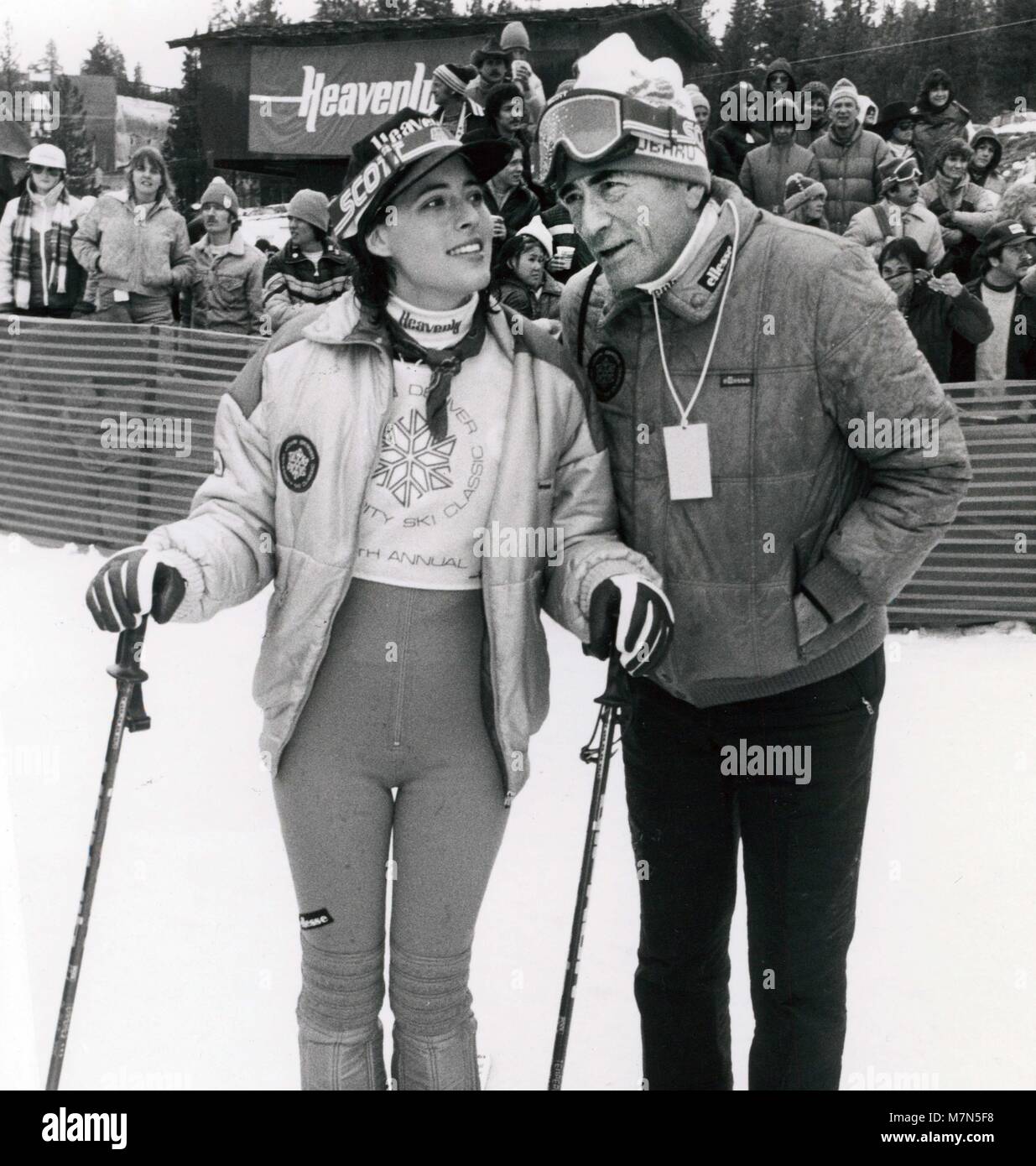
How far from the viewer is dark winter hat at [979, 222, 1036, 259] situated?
20.9 ft

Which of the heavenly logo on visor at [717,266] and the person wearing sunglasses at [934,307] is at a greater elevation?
the person wearing sunglasses at [934,307]

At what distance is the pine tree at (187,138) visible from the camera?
2714cm

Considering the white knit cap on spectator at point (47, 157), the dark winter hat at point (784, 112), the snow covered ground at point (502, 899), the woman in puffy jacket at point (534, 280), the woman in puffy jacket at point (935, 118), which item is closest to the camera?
the snow covered ground at point (502, 899)

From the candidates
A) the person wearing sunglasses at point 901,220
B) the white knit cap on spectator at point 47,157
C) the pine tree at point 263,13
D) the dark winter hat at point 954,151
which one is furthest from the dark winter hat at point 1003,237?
the pine tree at point 263,13

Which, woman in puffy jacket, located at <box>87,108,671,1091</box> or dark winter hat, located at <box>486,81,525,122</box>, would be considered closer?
woman in puffy jacket, located at <box>87,108,671,1091</box>

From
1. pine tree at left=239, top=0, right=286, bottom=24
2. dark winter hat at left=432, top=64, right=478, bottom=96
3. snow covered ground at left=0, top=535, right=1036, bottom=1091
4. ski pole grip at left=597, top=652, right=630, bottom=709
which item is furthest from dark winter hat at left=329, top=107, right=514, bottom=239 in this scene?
pine tree at left=239, top=0, right=286, bottom=24

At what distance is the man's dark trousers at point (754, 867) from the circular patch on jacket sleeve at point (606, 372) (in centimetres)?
56

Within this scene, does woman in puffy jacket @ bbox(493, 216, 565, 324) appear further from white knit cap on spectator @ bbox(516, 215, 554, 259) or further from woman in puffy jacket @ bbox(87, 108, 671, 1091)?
woman in puffy jacket @ bbox(87, 108, 671, 1091)

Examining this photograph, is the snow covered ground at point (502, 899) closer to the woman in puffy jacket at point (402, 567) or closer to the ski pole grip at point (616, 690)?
the woman in puffy jacket at point (402, 567)

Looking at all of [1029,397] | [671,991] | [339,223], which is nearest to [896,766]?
[1029,397]

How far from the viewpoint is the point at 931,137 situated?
30.7 ft

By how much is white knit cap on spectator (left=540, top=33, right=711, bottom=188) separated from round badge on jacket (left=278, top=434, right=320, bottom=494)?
67 cm

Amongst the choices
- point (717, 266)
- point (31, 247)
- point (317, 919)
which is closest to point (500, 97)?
point (31, 247)

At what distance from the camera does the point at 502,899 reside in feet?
12.9
